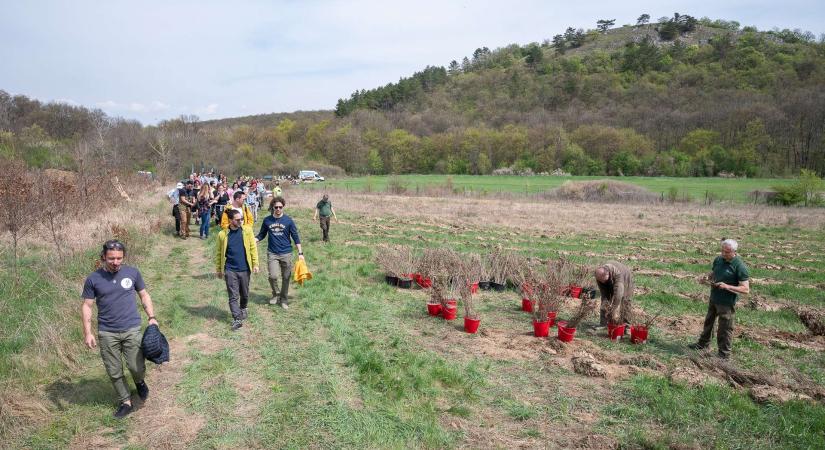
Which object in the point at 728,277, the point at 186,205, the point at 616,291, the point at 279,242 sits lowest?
the point at 616,291

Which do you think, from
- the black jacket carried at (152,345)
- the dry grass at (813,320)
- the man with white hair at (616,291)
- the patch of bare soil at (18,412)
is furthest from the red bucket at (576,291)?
the patch of bare soil at (18,412)

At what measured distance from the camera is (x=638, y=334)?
6.91 meters

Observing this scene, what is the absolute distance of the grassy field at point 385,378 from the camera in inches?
172

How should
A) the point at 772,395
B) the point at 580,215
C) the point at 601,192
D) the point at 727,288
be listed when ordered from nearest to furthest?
the point at 772,395 < the point at 727,288 < the point at 580,215 < the point at 601,192

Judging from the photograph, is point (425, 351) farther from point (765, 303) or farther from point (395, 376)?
point (765, 303)

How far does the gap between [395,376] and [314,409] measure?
40.8 inches

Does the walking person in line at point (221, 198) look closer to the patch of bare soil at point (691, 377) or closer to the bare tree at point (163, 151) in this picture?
the patch of bare soil at point (691, 377)

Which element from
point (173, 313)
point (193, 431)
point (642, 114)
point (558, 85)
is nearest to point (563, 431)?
point (193, 431)

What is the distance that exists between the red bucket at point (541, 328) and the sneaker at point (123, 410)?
5.11 metres

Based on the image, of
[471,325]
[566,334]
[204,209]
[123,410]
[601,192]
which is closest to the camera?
[123,410]

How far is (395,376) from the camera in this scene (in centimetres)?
542

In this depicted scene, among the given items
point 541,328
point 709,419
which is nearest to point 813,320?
point 541,328

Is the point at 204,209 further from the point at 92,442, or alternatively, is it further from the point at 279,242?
the point at 92,442

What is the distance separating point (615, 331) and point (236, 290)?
5.59 metres
